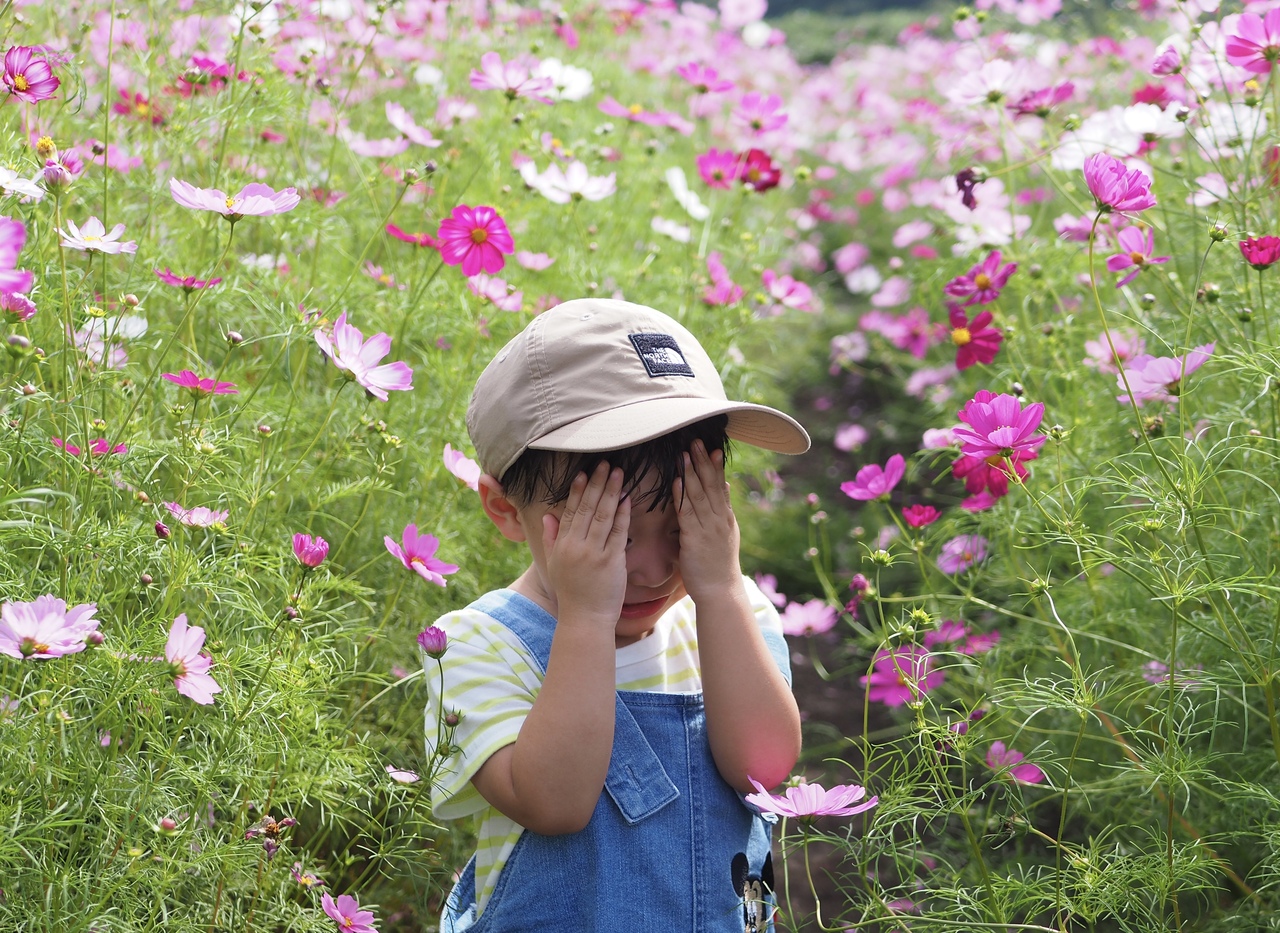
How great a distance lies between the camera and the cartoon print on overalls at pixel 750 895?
50.2 inches

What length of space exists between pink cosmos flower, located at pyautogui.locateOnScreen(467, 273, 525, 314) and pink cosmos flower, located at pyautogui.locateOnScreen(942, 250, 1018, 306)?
0.67 m

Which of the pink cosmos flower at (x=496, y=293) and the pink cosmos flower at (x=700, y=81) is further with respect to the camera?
the pink cosmos flower at (x=700, y=81)

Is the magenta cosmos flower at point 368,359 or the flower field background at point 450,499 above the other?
the magenta cosmos flower at point 368,359

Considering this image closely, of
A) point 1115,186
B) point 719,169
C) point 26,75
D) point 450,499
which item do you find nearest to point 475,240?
point 450,499

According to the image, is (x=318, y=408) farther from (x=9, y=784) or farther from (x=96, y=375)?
(x=9, y=784)

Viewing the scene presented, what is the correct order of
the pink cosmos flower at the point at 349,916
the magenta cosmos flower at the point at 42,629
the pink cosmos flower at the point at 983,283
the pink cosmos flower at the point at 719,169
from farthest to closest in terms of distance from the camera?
the pink cosmos flower at the point at 719,169, the pink cosmos flower at the point at 983,283, the pink cosmos flower at the point at 349,916, the magenta cosmos flower at the point at 42,629

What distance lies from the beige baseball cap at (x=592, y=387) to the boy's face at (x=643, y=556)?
74 millimetres

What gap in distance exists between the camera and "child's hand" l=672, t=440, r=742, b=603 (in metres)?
1.20

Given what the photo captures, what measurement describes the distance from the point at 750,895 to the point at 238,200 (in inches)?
36.5

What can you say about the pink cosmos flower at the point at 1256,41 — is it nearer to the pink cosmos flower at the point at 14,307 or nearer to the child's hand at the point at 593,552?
the child's hand at the point at 593,552

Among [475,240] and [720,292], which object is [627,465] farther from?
[720,292]

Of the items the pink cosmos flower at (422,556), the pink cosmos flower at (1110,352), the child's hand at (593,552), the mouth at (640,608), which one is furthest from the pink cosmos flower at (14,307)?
the pink cosmos flower at (1110,352)

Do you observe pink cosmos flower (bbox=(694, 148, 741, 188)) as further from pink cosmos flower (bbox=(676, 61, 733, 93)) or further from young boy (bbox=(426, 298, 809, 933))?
young boy (bbox=(426, 298, 809, 933))

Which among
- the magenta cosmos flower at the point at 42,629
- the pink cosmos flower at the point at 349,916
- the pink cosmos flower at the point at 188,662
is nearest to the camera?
the magenta cosmos flower at the point at 42,629
